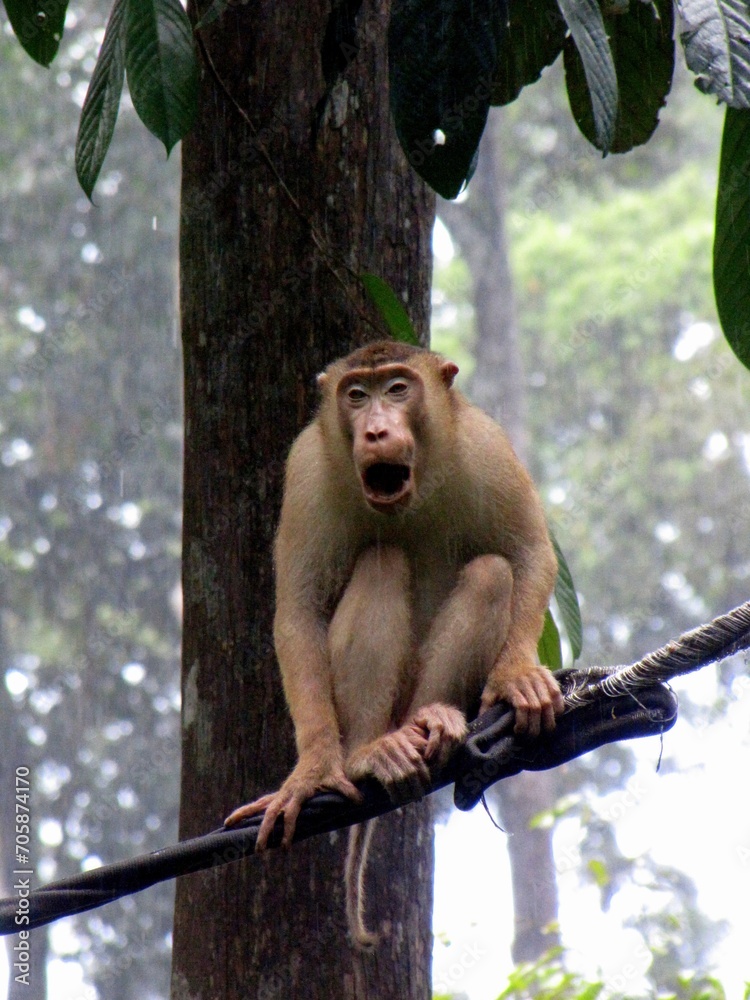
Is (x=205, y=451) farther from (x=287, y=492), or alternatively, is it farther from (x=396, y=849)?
(x=396, y=849)

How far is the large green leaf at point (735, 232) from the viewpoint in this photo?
2.67 metres

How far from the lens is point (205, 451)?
13.2 feet

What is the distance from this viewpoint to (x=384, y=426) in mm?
3859

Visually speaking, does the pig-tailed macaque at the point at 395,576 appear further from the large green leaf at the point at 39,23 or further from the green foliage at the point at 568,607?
the large green leaf at the point at 39,23

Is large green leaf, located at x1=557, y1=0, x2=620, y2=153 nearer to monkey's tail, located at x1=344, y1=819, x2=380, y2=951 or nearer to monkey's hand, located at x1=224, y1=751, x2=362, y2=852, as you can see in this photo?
monkey's hand, located at x1=224, y1=751, x2=362, y2=852

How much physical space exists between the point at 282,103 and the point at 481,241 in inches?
665

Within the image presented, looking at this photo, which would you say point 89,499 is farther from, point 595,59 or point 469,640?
point 595,59

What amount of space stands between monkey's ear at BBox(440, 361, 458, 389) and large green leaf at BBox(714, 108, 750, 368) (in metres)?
1.67

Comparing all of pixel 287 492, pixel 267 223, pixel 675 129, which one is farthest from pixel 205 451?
pixel 675 129

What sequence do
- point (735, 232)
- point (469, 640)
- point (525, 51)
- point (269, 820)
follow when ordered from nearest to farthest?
1. point (735, 232)
2. point (269, 820)
3. point (525, 51)
4. point (469, 640)

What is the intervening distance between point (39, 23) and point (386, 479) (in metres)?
1.62

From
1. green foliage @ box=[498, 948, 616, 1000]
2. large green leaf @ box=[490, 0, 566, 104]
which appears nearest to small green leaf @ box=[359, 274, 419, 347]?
large green leaf @ box=[490, 0, 566, 104]

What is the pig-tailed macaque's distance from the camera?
365 centimetres

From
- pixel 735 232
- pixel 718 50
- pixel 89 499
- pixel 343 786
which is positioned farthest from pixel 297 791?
pixel 89 499
